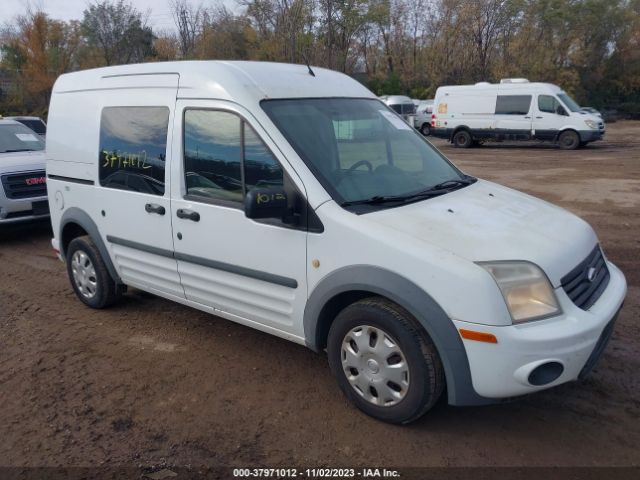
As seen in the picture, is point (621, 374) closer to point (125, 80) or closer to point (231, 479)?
point (231, 479)

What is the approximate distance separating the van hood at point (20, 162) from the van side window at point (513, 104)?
670 inches

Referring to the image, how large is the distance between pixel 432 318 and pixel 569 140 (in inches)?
782

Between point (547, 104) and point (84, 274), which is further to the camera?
point (547, 104)

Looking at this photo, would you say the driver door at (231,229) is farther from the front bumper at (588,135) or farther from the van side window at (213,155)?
the front bumper at (588,135)

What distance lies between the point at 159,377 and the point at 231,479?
1.32 meters

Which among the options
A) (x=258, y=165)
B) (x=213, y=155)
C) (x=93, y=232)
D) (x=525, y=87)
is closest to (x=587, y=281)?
(x=258, y=165)

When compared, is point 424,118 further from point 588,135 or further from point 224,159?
point 224,159

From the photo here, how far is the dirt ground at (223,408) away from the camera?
3.22 meters

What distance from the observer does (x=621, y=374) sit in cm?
393

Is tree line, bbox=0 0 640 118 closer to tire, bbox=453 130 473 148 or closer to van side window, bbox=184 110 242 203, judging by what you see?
tire, bbox=453 130 473 148

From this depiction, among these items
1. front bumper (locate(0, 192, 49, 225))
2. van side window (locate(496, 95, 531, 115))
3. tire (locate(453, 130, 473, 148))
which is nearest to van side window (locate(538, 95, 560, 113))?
van side window (locate(496, 95, 531, 115))

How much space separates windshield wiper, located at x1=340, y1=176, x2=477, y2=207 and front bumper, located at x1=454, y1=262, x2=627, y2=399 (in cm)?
94

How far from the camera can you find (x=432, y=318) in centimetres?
304

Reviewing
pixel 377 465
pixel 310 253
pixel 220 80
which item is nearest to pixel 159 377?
pixel 310 253
